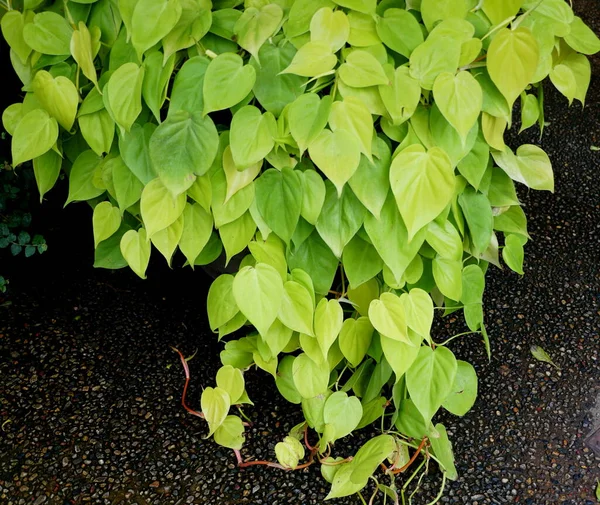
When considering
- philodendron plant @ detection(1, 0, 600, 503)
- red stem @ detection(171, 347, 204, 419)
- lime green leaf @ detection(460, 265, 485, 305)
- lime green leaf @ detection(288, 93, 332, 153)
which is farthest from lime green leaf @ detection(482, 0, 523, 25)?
red stem @ detection(171, 347, 204, 419)

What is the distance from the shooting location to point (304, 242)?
149cm

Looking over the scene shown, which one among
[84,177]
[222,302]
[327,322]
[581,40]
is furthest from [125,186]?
[581,40]

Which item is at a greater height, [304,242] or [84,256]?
[304,242]

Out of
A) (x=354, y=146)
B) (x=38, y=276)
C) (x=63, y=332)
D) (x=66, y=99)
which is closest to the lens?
(x=354, y=146)

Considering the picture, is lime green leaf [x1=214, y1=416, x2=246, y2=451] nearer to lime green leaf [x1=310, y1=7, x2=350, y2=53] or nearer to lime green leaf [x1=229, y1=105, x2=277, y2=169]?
lime green leaf [x1=229, y1=105, x2=277, y2=169]

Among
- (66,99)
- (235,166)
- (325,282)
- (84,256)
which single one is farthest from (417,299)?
(84,256)

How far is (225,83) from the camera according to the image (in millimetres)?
1275

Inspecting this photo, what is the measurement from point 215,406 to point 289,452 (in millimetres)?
219

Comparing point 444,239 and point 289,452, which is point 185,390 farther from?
point 444,239

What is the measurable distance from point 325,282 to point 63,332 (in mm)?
968

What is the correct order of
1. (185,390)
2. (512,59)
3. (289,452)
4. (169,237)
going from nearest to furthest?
1. (512,59)
2. (169,237)
3. (289,452)
4. (185,390)

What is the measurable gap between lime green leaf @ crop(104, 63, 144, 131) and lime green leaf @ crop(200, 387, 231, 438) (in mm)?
663

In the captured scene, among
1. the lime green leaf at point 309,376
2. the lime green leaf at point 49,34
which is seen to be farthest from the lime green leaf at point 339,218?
the lime green leaf at point 49,34

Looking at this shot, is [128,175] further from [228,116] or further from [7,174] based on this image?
[7,174]
